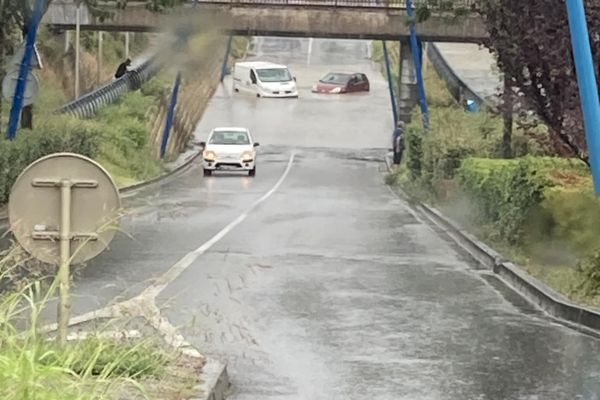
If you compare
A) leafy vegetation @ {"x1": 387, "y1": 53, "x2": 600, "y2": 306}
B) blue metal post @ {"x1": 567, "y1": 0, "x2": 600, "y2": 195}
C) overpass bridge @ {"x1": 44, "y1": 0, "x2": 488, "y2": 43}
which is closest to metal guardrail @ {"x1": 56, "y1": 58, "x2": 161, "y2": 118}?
overpass bridge @ {"x1": 44, "y1": 0, "x2": 488, "y2": 43}

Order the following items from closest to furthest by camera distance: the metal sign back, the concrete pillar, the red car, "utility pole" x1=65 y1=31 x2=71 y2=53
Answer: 1. the metal sign back
2. the concrete pillar
3. "utility pole" x1=65 y1=31 x2=71 y2=53
4. the red car

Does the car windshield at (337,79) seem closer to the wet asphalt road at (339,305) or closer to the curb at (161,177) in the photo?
the curb at (161,177)

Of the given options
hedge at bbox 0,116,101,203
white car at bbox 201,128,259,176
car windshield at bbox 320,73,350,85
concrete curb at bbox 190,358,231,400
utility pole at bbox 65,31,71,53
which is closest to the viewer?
concrete curb at bbox 190,358,231,400

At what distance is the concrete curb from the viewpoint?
26.6 feet

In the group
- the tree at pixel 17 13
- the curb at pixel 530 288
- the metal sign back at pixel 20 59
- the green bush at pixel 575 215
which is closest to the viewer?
the curb at pixel 530 288

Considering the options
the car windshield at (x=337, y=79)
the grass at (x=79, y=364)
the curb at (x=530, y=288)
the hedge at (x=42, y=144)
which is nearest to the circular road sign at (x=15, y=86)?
the hedge at (x=42, y=144)

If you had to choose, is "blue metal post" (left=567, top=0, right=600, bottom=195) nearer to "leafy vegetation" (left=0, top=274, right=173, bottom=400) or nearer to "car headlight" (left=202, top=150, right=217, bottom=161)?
A: "leafy vegetation" (left=0, top=274, right=173, bottom=400)

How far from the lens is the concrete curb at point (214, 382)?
8.11 metres

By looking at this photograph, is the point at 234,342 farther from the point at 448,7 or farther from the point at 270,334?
the point at 448,7

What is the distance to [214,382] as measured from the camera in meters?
8.49

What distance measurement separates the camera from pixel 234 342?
11078 millimetres

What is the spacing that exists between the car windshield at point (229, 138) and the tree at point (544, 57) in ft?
86.8

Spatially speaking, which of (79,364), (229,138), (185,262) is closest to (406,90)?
(229,138)

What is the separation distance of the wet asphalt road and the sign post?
120 cm
